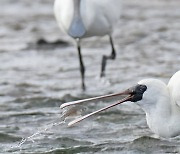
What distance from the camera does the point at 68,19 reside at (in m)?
10.6

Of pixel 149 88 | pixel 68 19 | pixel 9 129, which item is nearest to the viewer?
pixel 149 88

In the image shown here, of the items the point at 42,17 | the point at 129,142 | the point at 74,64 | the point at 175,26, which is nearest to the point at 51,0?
the point at 42,17

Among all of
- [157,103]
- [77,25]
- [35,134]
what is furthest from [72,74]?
[157,103]

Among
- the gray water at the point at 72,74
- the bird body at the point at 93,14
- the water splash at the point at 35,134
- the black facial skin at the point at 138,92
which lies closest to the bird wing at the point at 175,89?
the black facial skin at the point at 138,92

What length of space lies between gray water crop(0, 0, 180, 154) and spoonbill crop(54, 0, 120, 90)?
0.59 metres

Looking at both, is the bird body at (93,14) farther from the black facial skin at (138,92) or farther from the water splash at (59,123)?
the black facial skin at (138,92)

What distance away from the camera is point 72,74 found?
457 inches

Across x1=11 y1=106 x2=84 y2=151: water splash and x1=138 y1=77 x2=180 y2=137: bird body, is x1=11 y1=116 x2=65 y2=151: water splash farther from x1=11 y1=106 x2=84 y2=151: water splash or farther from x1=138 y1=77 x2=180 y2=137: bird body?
x1=138 y1=77 x2=180 y2=137: bird body

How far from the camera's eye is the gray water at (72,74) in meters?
7.82

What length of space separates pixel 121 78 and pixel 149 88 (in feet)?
13.0

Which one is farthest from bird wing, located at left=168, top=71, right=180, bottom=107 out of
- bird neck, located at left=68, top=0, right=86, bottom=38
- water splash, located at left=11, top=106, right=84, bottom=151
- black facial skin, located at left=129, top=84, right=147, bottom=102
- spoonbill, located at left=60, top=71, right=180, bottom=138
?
bird neck, located at left=68, top=0, right=86, bottom=38

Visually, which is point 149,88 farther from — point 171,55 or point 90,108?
point 171,55

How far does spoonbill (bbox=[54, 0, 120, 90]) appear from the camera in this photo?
10.4 meters

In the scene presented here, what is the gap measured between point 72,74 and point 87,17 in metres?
1.14
